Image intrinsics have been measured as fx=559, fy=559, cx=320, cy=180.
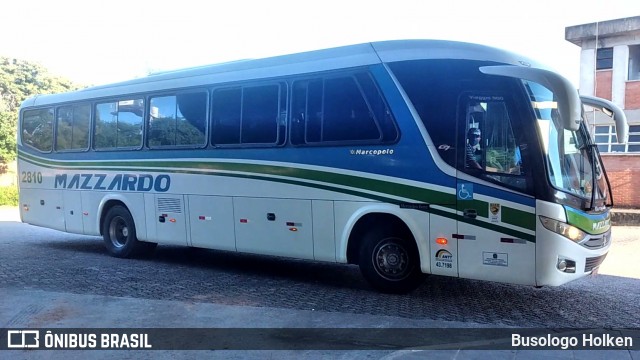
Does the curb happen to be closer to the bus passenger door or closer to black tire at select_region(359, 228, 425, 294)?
black tire at select_region(359, 228, 425, 294)

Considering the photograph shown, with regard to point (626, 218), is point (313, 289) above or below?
above

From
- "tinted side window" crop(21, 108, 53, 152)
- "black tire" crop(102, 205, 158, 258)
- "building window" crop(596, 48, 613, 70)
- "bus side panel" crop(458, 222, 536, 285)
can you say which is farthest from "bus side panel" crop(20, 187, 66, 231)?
"building window" crop(596, 48, 613, 70)

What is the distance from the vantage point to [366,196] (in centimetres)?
768

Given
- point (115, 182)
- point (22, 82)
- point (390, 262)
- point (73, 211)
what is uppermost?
point (22, 82)

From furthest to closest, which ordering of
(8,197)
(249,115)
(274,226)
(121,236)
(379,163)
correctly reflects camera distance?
1. (8,197)
2. (121,236)
3. (249,115)
4. (274,226)
5. (379,163)

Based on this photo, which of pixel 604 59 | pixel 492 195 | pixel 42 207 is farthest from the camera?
pixel 604 59

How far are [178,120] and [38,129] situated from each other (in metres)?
4.88

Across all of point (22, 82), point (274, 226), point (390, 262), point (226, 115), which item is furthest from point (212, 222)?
point (22, 82)

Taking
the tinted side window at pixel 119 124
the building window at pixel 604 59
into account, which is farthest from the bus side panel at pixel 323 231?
the building window at pixel 604 59

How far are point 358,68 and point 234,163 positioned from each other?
107 inches

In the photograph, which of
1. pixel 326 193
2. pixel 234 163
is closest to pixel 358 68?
pixel 326 193

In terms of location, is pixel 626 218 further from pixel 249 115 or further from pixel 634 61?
pixel 249 115

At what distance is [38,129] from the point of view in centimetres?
1290

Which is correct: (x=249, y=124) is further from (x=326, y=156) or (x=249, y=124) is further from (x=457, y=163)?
(x=457, y=163)
